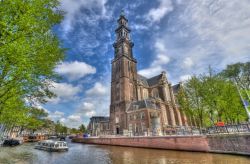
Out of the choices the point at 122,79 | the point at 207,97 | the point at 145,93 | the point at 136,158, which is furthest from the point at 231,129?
the point at 145,93

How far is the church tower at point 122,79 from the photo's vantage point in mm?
55900

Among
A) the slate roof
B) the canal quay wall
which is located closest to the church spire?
the slate roof

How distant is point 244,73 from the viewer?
138ft

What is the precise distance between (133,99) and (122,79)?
29.1 ft

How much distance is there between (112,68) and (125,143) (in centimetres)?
3558

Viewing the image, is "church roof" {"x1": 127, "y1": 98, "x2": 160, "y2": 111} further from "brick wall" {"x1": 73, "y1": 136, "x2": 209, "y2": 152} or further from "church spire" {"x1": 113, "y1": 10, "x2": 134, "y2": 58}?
"church spire" {"x1": 113, "y1": 10, "x2": 134, "y2": 58}

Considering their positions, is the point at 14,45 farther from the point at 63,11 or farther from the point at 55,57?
the point at 63,11

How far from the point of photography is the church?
5009 cm

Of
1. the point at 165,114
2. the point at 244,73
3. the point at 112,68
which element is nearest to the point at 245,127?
the point at 244,73

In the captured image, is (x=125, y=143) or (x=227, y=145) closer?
(x=227, y=145)

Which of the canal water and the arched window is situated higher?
the arched window

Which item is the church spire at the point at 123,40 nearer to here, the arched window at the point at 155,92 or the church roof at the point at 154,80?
the church roof at the point at 154,80

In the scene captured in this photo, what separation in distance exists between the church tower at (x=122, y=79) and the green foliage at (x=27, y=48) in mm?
44925

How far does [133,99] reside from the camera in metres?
58.8
